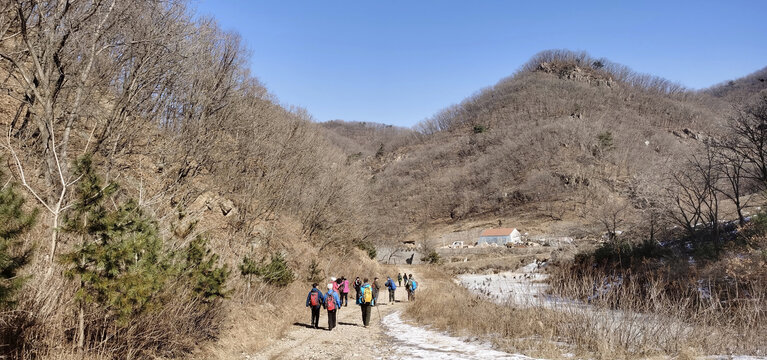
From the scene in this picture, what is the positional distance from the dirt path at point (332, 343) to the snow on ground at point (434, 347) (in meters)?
0.36

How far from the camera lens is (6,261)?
380cm

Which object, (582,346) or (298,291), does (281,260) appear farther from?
(582,346)

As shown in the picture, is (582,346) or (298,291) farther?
(298,291)

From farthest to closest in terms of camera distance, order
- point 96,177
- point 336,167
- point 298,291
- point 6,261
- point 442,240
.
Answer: point 442,240, point 336,167, point 298,291, point 96,177, point 6,261

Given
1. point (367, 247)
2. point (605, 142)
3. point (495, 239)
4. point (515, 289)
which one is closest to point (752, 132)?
point (515, 289)

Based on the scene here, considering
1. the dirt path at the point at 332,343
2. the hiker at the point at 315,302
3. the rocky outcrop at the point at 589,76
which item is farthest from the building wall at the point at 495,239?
the rocky outcrop at the point at 589,76

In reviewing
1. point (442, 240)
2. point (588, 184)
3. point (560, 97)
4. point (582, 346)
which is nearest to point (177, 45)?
point (582, 346)

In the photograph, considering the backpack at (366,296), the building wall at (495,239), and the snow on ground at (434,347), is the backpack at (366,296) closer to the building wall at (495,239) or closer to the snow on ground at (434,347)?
the snow on ground at (434,347)

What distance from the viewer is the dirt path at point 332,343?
28.0 ft

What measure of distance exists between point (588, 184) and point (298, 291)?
87.2 m

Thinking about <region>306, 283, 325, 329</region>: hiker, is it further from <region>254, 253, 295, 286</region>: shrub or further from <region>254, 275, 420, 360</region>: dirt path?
<region>254, 253, 295, 286</region>: shrub

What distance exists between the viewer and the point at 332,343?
9812mm

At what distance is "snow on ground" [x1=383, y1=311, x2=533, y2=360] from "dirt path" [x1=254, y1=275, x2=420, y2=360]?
0.36 meters

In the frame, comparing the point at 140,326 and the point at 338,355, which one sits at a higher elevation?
the point at 140,326
